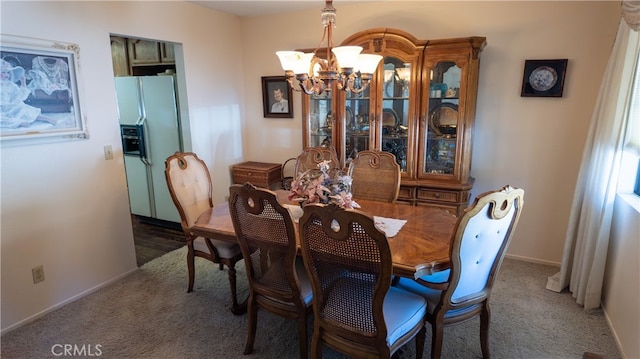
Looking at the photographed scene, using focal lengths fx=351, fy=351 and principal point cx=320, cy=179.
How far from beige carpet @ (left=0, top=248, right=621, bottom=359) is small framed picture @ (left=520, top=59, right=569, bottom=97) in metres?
1.62

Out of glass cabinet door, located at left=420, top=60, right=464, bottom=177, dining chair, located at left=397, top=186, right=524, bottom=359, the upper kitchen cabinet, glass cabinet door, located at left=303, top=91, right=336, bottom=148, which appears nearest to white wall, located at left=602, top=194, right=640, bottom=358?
dining chair, located at left=397, top=186, right=524, bottom=359

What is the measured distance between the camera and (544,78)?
9.84 ft

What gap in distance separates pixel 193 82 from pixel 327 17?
6.65ft

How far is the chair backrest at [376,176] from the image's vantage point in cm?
287

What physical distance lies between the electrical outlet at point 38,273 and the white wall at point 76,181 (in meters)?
0.03

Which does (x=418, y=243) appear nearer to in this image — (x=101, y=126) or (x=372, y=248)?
(x=372, y=248)

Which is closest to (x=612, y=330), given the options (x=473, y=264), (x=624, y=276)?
(x=624, y=276)

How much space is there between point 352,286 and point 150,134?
3.35 m

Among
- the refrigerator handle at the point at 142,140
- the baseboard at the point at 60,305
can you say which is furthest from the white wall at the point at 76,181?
the refrigerator handle at the point at 142,140

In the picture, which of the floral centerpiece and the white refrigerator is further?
the white refrigerator

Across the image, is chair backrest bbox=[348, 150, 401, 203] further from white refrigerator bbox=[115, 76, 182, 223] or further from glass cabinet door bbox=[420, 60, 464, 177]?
white refrigerator bbox=[115, 76, 182, 223]

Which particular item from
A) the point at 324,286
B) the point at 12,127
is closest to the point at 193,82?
the point at 12,127

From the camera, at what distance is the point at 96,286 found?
2.90 meters

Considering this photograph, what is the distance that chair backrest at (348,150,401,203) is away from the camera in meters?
2.87
